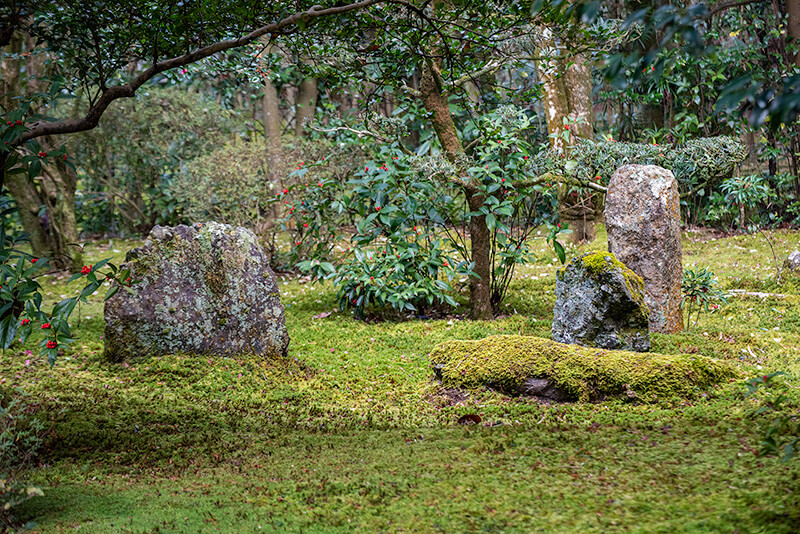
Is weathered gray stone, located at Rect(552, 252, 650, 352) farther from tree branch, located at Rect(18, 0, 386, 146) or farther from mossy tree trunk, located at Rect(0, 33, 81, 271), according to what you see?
mossy tree trunk, located at Rect(0, 33, 81, 271)

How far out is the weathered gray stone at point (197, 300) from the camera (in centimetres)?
522

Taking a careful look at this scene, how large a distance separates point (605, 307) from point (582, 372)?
83 cm

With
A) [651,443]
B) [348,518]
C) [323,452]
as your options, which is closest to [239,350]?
[323,452]

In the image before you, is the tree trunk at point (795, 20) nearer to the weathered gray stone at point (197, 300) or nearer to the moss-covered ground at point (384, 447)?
the moss-covered ground at point (384, 447)

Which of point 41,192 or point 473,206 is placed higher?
point 41,192

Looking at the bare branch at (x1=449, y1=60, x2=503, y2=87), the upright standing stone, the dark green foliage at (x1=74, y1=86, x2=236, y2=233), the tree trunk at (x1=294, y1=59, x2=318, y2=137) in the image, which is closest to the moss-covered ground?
the upright standing stone

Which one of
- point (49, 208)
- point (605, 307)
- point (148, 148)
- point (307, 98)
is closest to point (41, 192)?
point (49, 208)

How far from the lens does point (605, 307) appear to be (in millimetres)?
4773

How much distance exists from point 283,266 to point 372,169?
3.61 metres

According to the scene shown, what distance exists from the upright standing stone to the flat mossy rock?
1.51 m

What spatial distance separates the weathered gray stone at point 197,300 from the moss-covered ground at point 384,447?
0.21 meters

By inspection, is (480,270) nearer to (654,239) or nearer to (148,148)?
(654,239)

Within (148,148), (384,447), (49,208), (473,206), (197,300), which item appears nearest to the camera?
(384,447)

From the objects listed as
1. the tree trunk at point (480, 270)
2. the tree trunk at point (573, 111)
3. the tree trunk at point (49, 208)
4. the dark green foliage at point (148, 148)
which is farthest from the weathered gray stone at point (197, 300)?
the tree trunk at point (573, 111)
